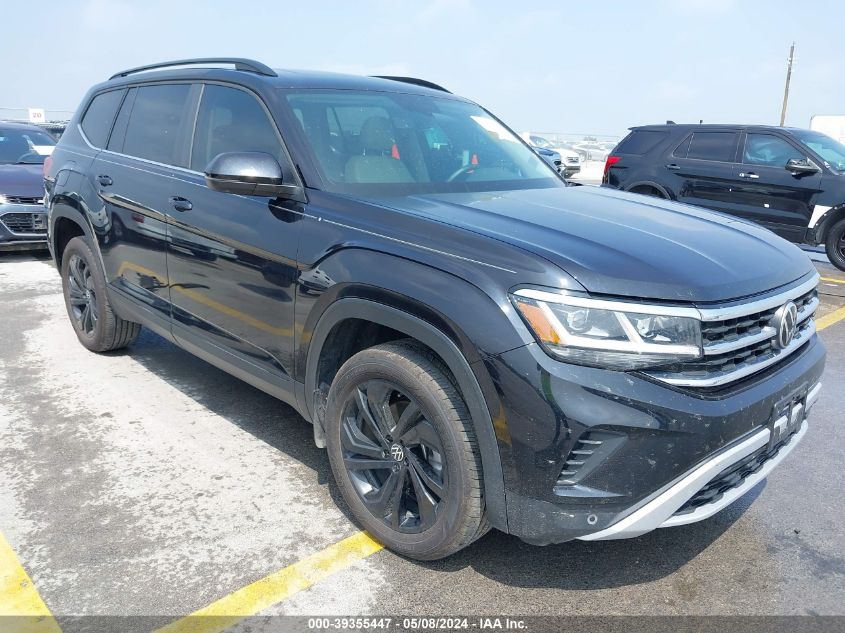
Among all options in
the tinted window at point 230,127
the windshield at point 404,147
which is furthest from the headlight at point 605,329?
the tinted window at point 230,127

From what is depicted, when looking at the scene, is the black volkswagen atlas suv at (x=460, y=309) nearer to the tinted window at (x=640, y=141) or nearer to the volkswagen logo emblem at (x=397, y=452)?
the volkswagen logo emblem at (x=397, y=452)

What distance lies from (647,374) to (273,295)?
1.62m

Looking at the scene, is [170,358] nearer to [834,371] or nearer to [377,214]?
[377,214]

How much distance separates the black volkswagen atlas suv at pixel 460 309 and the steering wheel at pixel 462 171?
3cm

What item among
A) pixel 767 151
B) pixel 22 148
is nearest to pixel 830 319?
pixel 767 151

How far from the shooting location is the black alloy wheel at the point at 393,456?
2.56 meters

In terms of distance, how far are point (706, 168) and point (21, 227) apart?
869 cm

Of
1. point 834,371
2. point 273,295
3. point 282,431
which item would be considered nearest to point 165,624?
point 273,295

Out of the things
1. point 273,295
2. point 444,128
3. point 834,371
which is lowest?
point 834,371

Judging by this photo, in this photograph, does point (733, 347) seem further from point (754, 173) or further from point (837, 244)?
point (754, 173)

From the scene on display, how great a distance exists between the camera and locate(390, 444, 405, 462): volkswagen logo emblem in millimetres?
2654

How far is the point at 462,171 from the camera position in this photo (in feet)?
11.4

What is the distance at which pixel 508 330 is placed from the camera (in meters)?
2.22

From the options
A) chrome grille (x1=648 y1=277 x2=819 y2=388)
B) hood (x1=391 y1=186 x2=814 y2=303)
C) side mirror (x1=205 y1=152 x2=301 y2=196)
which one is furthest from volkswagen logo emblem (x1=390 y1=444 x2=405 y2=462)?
side mirror (x1=205 y1=152 x2=301 y2=196)
